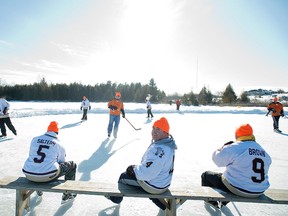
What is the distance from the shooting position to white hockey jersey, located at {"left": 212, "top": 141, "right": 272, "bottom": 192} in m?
2.59

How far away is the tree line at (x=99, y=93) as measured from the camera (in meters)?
52.6

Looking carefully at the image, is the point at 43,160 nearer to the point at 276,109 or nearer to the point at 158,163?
the point at 158,163

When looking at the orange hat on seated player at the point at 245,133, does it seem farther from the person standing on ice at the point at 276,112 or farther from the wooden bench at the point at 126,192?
the person standing on ice at the point at 276,112

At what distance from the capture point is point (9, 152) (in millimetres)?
6105

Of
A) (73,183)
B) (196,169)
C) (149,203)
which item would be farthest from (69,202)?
(196,169)

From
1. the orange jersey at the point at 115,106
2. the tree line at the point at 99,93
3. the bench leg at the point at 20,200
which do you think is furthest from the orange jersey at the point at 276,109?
the tree line at the point at 99,93

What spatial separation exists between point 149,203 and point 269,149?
5.65 m

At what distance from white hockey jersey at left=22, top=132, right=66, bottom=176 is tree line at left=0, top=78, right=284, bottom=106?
4959 centimetres

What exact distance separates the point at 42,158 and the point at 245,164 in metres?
2.53

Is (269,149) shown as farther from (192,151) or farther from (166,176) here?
(166,176)

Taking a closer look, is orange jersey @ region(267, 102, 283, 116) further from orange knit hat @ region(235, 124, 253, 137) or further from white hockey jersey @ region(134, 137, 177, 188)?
white hockey jersey @ region(134, 137, 177, 188)

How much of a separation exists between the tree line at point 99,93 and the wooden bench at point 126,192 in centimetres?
4914

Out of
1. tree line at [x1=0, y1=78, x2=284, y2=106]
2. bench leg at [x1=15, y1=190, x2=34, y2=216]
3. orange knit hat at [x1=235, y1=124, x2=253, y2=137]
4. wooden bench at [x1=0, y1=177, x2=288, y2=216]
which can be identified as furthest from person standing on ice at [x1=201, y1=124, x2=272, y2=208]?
tree line at [x1=0, y1=78, x2=284, y2=106]

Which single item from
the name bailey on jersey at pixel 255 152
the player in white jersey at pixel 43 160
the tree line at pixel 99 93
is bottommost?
the player in white jersey at pixel 43 160
